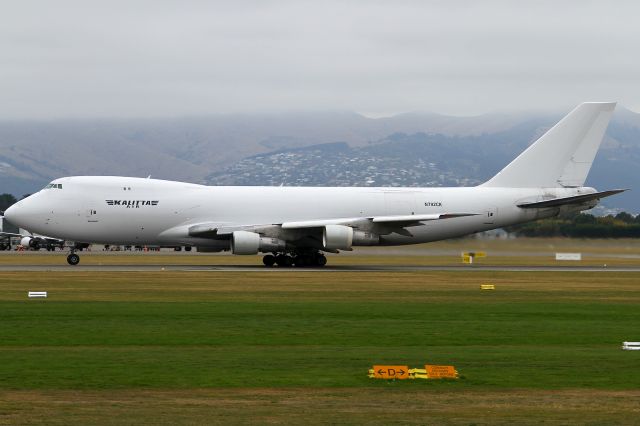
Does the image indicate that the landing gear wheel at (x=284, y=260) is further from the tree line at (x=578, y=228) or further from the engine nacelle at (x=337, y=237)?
the tree line at (x=578, y=228)

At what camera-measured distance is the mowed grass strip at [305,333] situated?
1745 cm

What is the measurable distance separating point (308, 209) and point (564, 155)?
565 inches

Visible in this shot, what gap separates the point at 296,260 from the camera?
183ft

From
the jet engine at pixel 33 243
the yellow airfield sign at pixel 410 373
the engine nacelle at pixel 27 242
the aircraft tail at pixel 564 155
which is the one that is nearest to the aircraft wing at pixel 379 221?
the aircraft tail at pixel 564 155

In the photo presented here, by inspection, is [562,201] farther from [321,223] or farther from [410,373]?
[410,373]

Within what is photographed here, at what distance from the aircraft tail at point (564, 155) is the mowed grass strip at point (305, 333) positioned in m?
18.2

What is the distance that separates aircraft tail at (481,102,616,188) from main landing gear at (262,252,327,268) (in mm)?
11524

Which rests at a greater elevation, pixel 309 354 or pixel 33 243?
pixel 33 243

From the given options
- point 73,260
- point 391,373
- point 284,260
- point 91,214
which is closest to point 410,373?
point 391,373

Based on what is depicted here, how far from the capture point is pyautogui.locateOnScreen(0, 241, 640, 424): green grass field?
14.6 m

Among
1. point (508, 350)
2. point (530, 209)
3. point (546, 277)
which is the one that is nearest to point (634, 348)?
point (508, 350)

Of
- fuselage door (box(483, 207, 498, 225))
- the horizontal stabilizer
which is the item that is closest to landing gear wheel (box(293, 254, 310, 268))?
fuselage door (box(483, 207, 498, 225))

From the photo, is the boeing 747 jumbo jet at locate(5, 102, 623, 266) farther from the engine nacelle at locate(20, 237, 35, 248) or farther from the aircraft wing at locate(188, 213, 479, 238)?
the engine nacelle at locate(20, 237, 35, 248)

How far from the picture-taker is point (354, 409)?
14633 mm
